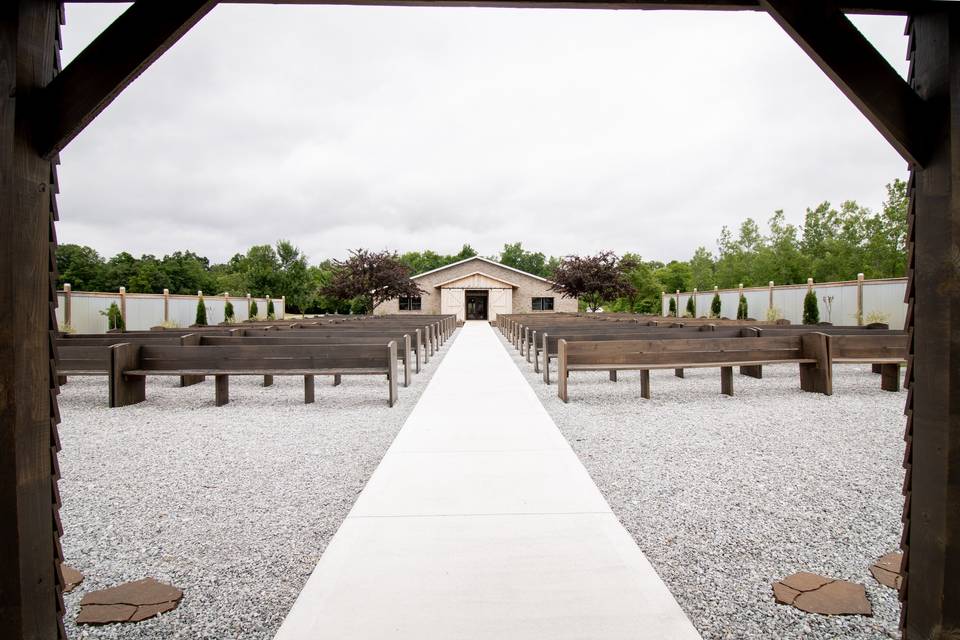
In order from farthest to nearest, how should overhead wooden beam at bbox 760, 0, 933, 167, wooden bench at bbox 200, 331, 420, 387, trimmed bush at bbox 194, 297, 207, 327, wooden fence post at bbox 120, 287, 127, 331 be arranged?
1. trimmed bush at bbox 194, 297, 207, 327
2. wooden fence post at bbox 120, 287, 127, 331
3. wooden bench at bbox 200, 331, 420, 387
4. overhead wooden beam at bbox 760, 0, 933, 167

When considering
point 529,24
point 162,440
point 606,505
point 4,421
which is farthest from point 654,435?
point 162,440

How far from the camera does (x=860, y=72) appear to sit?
1792 millimetres

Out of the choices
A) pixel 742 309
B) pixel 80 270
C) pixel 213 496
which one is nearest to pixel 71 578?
pixel 213 496

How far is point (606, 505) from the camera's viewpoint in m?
3.27

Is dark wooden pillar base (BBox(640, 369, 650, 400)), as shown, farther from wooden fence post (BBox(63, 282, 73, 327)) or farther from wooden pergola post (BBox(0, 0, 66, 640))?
wooden fence post (BBox(63, 282, 73, 327))

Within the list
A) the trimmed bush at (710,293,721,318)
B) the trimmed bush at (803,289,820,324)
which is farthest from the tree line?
the trimmed bush at (803,289,820,324)

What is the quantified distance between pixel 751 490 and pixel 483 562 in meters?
2.45

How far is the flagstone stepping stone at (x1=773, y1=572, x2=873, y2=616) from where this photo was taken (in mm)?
2217

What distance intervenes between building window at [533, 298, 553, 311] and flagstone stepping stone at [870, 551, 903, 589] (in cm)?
3692

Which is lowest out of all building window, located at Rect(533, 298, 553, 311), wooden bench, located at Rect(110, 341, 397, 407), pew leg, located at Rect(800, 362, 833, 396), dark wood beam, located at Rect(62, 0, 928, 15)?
pew leg, located at Rect(800, 362, 833, 396)

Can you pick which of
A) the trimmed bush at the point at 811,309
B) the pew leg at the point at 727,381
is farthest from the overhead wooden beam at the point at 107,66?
the trimmed bush at the point at 811,309

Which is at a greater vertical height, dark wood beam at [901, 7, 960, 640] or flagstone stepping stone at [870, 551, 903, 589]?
dark wood beam at [901, 7, 960, 640]

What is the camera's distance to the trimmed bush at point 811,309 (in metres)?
18.5

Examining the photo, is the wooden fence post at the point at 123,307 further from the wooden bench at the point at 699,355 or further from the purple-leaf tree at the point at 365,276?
the wooden bench at the point at 699,355
